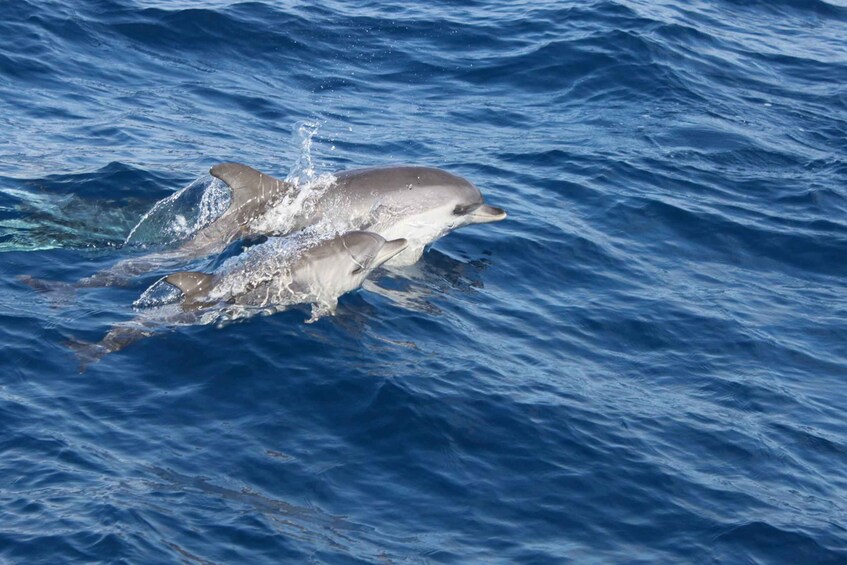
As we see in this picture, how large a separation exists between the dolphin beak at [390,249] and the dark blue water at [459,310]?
48 cm

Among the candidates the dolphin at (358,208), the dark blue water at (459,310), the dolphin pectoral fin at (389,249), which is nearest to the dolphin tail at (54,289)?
the dark blue water at (459,310)

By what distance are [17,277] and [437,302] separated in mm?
4563

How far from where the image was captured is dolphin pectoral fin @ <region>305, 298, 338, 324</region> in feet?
41.0

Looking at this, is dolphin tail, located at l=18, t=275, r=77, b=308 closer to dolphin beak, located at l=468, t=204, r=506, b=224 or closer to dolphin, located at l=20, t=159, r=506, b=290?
dolphin, located at l=20, t=159, r=506, b=290

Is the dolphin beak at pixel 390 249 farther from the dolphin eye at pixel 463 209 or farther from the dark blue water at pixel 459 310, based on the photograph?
the dolphin eye at pixel 463 209

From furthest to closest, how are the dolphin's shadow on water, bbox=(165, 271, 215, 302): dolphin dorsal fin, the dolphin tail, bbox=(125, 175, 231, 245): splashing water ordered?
bbox=(125, 175, 231, 245): splashing water → the dolphin tail → bbox=(165, 271, 215, 302): dolphin dorsal fin → the dolphin's shadow on water

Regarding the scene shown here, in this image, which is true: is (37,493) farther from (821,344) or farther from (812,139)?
(812,139)

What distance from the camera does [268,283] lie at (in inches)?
499

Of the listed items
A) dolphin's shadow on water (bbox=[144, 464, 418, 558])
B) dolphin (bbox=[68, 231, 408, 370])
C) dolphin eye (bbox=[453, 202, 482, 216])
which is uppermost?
dolphin eye (bbox=[453, 202, 482, 216])

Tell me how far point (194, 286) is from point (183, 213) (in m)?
3.02

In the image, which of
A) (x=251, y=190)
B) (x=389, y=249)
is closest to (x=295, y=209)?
(x=251, y=190)

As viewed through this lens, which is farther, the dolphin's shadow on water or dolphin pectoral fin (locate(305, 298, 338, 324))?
dolphin pectoral fin (locate(305, 298, 338, 324))

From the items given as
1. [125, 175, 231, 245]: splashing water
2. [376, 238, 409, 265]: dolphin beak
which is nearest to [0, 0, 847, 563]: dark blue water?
[125, 175, 231, 245]: splashing water

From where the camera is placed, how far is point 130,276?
1316 cm
